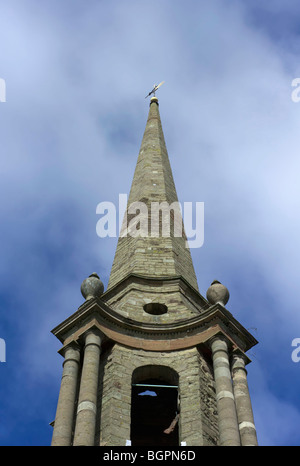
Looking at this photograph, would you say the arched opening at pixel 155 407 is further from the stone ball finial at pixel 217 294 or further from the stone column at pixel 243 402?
the stone ball finial at pixel 217 294

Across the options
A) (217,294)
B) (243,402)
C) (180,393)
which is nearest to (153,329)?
(217,294)

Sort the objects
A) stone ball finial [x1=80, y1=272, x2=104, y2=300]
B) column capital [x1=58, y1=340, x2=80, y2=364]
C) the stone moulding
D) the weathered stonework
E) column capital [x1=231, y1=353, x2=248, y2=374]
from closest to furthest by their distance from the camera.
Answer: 1. the weathered stonework
2. column capital [x1=58, y1=340, x2=80, y2=364]
3. column capital [x1=231, y1=353, x2=248, y2=374]
4. the stone moulding
5. stone ball finial [x1=80, y1=272, x2=104, y2=300]

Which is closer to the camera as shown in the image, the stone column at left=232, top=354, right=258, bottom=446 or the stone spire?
the stone column at left=232, top=354, right=258, bottom=446

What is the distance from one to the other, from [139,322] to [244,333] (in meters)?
3.09

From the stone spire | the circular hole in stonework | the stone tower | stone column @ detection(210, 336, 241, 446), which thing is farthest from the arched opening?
the stone spire

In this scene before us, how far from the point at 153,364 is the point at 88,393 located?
2727 millimetres

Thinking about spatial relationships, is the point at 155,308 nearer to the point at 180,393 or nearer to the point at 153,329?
the point at 153,329

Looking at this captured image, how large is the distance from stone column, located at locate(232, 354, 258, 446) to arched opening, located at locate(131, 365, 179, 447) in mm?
1693

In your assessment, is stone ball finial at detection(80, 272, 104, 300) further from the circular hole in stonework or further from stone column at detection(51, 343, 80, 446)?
stone column at detection(51, 343, 80, 446)

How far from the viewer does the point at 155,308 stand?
28234mm

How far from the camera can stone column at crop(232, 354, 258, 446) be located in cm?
2284

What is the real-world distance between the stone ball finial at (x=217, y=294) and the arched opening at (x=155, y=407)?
113 inches

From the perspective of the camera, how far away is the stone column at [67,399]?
22.2 m

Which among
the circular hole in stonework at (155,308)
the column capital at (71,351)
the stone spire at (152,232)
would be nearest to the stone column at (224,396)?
the circular hole in stonework at (155,308)
